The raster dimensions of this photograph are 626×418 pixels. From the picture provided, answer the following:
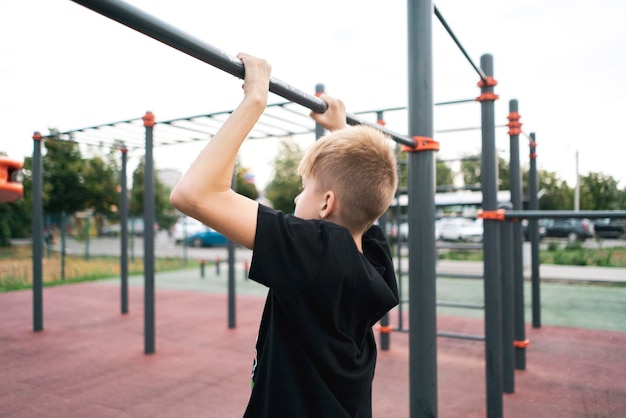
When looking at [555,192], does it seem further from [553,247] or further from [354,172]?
[354,172]

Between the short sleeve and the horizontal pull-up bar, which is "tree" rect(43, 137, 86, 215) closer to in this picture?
the horizontal pull-up bar

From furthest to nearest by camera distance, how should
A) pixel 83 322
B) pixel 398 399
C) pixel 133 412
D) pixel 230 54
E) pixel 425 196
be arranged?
pixel 83 322, pixel 398 399, pixel 133 412, pixel 425 196, pixel 230 54

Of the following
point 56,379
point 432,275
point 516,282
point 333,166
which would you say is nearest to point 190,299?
point 56,379

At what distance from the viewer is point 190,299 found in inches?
314

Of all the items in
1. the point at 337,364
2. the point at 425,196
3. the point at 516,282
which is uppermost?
the point at 425,196

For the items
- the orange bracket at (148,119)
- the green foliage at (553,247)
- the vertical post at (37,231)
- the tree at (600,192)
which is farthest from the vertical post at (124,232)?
the green foliage at (553,247)

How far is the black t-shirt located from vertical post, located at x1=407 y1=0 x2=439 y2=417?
611mm

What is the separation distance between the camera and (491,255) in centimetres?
289

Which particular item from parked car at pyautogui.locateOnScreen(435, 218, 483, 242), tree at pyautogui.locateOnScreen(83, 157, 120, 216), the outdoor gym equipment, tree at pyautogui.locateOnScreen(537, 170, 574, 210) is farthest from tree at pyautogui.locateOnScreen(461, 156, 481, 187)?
the outdoor gym equipment

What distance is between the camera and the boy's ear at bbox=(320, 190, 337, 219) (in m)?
1.12

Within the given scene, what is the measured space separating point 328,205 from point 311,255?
175 millimetres

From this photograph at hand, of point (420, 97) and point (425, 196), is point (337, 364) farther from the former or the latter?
point (420, 97)

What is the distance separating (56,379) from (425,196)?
3.67 metres

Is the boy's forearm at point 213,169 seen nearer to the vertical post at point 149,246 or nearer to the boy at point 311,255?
the boy at point 311,255
